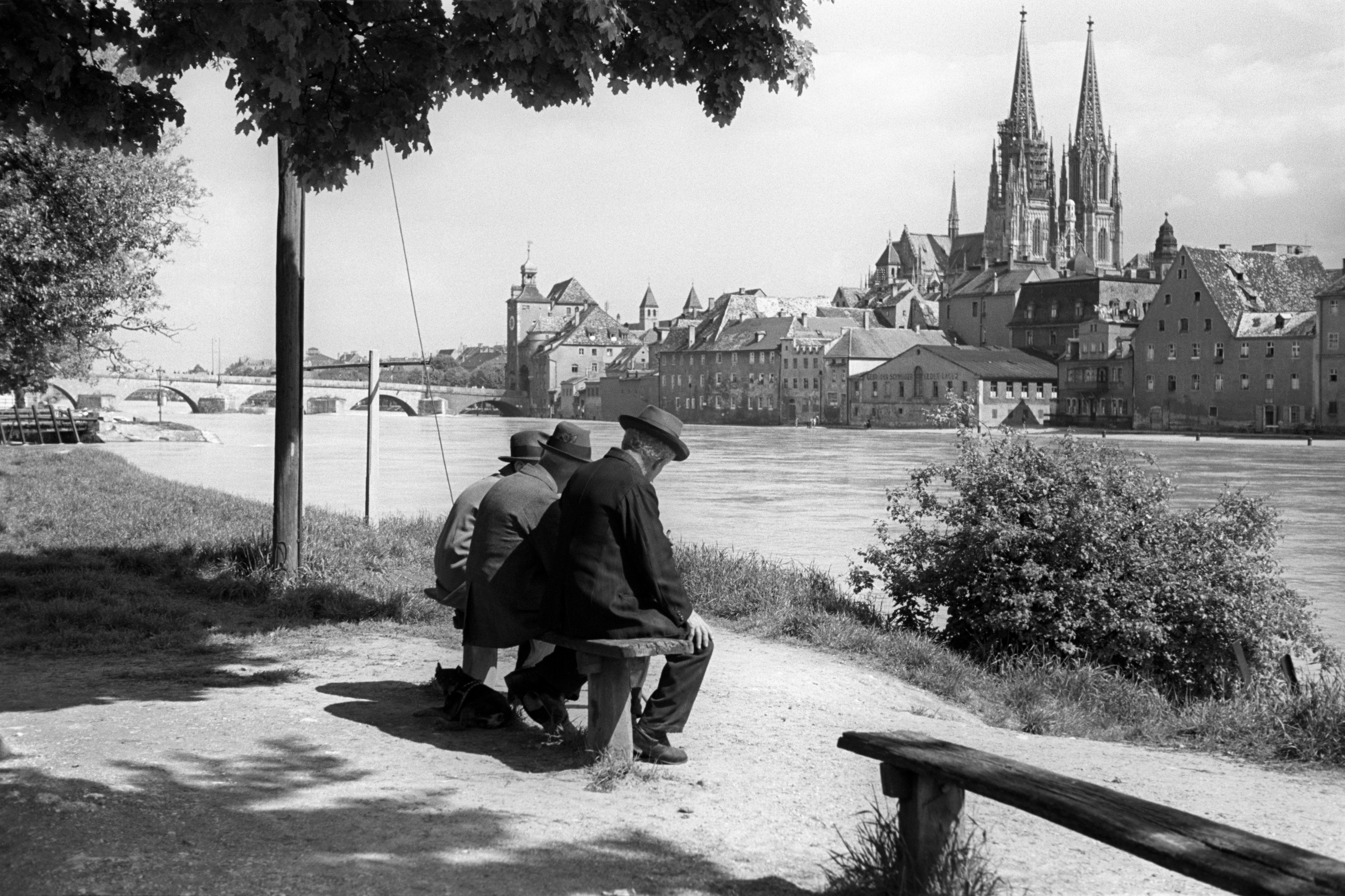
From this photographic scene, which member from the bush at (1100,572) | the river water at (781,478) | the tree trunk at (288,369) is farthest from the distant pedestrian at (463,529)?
the river water at (781,478)

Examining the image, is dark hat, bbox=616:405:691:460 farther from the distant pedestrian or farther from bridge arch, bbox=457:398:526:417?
bridge arch, bbox=457:398:526:417

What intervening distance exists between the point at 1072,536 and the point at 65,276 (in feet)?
54.7

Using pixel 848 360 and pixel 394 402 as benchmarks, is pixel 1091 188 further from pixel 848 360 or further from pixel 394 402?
pixel 394 402

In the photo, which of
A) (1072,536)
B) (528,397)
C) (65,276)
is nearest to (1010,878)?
(1072,536)

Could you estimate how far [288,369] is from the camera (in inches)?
465

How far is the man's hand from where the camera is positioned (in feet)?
20.8

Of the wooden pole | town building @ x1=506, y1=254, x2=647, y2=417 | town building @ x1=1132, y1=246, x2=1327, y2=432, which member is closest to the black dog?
the wooden pole

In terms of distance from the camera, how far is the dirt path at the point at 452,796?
480 centimetres

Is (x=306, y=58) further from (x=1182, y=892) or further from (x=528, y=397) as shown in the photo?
(x=528, y=397)

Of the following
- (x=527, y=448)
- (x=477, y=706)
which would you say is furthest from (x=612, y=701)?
(x=527, y=448)

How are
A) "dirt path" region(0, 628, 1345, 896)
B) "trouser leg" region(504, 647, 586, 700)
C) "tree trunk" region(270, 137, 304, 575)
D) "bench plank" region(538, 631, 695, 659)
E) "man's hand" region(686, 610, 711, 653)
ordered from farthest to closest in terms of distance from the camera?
"tree trunk" region(270, 137, 304, 575)
"trouser leg" region(504, 647, 586, 700)
"man's hand" region(686, 610, 711, 653)
"bench plank" region(538, 631, 695, 659)
"dirt path" region(0, 628, 1345, 896)

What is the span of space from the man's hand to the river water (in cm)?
936

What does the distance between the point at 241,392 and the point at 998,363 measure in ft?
224

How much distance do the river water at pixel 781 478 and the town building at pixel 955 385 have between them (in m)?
28.8
